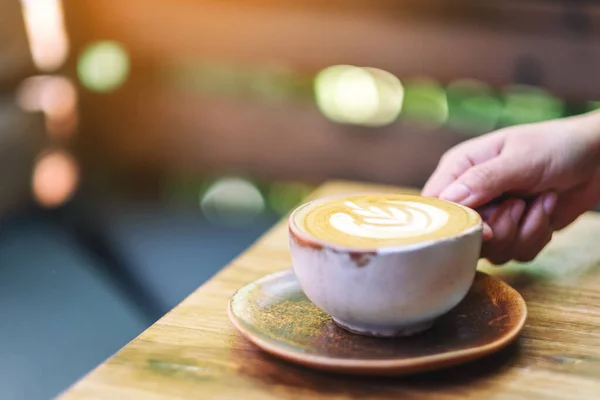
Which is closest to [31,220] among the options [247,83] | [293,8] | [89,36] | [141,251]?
[141,251]

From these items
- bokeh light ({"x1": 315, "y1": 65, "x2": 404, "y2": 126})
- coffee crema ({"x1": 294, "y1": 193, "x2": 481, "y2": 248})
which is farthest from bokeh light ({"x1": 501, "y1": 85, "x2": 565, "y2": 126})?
coffee crema ({"x1": 294, "y1": 193, "x2": 481, "y2": 248})

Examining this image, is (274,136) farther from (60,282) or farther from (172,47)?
(60,282)

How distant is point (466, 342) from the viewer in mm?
633

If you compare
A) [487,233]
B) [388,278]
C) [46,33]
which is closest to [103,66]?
[46,33]

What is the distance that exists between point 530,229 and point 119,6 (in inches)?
71.6

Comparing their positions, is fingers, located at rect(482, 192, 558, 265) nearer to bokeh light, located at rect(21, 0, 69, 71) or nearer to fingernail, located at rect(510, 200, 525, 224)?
fingernail, located at rect(510, 200, 525, 224)

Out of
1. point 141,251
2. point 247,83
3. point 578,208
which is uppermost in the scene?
point 578,208

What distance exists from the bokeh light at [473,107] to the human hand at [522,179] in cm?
111

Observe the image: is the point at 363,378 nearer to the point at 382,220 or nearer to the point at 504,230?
the point at 382,220

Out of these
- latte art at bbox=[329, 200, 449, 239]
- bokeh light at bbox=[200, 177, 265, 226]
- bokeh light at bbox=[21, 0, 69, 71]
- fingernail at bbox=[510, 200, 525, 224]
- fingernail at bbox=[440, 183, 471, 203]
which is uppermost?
latte art at bbox=[329, 200, 449, 239]

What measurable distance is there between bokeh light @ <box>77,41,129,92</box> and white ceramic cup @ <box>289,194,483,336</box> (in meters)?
1.88

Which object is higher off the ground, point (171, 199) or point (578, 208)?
point (578, 208)

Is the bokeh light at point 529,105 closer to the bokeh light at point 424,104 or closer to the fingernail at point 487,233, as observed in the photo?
the bokeh light at point 424,104

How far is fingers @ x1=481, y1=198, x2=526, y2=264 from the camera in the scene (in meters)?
0.84
